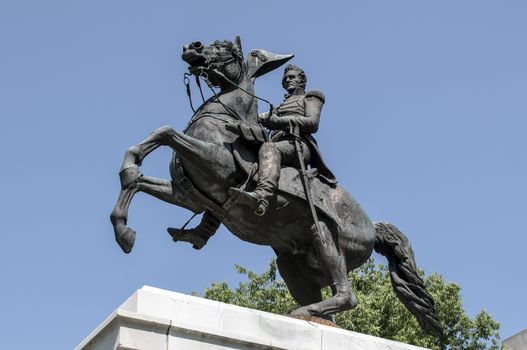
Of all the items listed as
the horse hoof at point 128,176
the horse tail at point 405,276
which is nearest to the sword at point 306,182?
the horse tail at point 405,276

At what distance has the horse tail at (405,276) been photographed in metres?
14.2

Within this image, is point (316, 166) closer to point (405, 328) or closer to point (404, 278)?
point (404, 278)

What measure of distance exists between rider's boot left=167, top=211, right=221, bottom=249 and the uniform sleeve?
4.22ft

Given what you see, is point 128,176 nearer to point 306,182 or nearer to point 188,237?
point 188,237

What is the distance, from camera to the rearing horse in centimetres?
1270

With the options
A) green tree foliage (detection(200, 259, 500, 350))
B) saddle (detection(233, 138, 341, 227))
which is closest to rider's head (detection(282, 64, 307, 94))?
saddle (detection(233, 138, 341, 227))

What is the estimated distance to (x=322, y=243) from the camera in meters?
13.1

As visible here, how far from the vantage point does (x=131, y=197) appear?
1255 cm

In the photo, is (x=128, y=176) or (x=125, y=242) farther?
(x=128, y=176)

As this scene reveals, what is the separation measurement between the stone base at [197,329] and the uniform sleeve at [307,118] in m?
2.52

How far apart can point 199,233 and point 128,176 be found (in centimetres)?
133

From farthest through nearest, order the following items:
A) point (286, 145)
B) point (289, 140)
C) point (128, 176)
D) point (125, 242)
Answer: point (289, 140) < point (286, 145) < point (128, 176) < point (125, 242)

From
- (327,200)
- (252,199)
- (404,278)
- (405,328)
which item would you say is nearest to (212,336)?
(252,199)

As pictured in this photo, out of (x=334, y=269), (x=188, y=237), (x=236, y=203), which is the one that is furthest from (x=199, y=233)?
(x=334, y=269)
